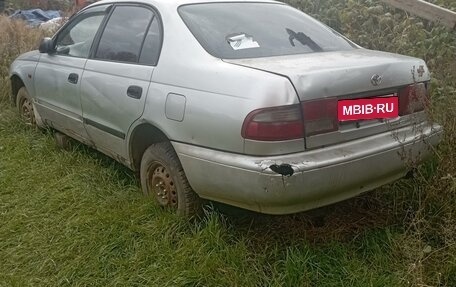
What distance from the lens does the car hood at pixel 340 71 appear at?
2234 millimetres

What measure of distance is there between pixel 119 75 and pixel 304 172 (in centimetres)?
154

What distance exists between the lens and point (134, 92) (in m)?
2.90

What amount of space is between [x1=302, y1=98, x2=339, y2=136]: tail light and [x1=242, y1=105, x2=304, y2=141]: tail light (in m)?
0.04

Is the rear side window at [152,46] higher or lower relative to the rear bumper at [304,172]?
higher

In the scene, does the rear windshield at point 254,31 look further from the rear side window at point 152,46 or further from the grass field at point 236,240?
the grass field at point 236,240

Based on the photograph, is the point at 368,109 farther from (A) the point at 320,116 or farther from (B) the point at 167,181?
(B) the point at 167,181

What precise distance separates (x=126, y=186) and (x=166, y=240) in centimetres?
92

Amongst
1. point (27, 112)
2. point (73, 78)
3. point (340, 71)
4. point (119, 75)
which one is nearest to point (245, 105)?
point (340, 71)

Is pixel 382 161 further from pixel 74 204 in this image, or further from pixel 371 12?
pixel 371 12

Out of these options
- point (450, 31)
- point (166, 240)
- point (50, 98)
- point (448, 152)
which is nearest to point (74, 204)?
point (166, 240)

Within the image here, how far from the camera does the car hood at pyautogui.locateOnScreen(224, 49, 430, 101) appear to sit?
223cm

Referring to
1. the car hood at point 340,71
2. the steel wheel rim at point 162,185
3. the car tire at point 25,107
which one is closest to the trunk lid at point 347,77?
the car hood at point 340,71

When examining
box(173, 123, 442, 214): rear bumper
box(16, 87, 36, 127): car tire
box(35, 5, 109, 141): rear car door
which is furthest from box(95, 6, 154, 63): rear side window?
box(16, 87, 36, 127): car tire

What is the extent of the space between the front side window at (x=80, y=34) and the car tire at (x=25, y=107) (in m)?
0.92
